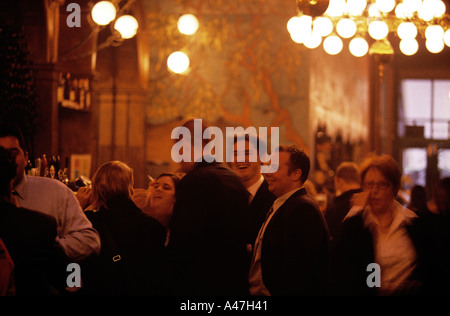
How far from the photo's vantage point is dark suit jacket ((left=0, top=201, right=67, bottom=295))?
8.86ft

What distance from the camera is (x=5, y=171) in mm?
2701

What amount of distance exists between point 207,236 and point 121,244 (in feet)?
1.83

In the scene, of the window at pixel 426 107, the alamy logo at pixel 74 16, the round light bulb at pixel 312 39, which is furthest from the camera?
the window at pixel 426 107

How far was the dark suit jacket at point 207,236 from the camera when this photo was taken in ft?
10.9

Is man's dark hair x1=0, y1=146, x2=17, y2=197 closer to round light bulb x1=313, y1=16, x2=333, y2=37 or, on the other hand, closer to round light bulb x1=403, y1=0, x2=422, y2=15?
round light bulb x1=313, y1=16, x2=333, y2=37

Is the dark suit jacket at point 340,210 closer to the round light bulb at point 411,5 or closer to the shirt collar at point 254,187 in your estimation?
the shirt collar at point 254,187

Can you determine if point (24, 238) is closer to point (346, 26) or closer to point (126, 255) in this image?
point (126, 255)

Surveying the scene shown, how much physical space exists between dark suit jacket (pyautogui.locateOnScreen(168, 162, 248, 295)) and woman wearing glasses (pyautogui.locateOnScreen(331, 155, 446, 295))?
525mm

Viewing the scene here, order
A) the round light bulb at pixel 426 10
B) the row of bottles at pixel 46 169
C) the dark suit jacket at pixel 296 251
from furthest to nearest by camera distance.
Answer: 1. the round light bulb at pixel 426 10
2. the row of bottles at pixel 46 169
3. the dark suit jacket at pixel 296 251

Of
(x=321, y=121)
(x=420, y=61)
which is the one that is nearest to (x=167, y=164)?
(x=321, y=121)

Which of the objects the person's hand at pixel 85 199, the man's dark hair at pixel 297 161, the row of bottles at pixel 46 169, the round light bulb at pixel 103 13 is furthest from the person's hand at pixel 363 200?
the round light bulb at pixel 103 13

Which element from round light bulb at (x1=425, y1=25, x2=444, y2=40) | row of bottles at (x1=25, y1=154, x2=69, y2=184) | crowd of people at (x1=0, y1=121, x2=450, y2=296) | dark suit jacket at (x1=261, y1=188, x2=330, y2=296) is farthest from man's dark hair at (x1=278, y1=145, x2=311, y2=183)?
round light bulb at (x1=425, y1=25, x2=444, y2=40)

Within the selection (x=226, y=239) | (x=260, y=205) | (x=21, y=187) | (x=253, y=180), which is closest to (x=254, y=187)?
(x=253, y=180)

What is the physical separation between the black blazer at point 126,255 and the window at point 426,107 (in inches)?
611
